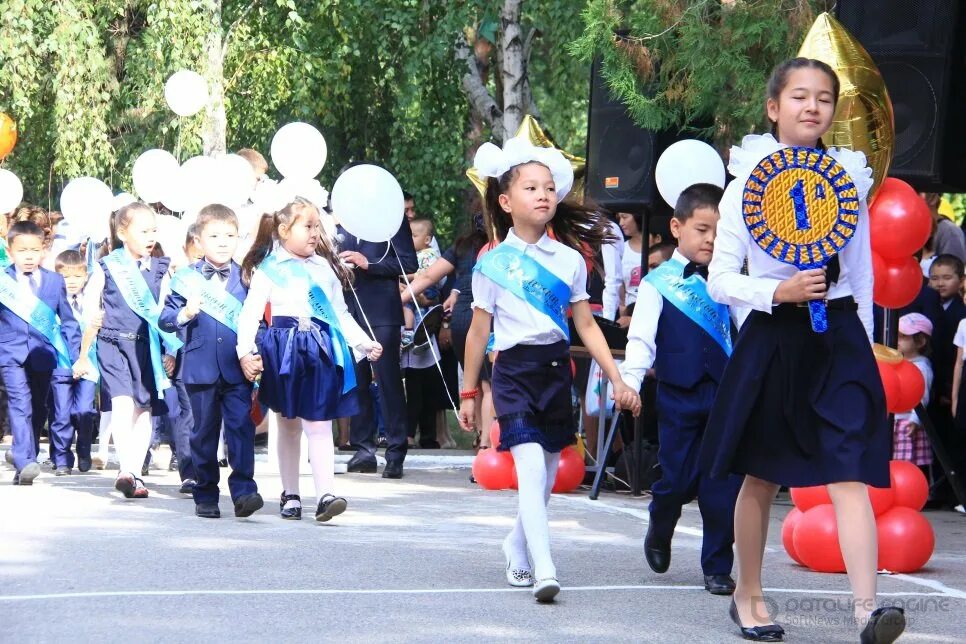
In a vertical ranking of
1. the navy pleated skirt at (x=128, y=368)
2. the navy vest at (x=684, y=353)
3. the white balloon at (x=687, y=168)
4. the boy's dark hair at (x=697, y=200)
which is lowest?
the navy pleated skirt at (x=128, y=368)

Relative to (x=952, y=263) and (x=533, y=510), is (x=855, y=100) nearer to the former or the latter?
(x=533, y=510)

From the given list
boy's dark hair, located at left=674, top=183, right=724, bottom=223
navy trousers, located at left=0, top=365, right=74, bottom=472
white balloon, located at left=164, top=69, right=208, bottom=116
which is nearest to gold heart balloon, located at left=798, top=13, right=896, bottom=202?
boy's dark hair, located at left=674, top=183, right=724, bottom=223

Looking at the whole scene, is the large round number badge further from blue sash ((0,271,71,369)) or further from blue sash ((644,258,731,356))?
blue sash ((0,271,71,369))

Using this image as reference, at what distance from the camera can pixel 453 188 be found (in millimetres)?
20469

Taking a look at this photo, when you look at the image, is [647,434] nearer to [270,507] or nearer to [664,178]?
[664,178]

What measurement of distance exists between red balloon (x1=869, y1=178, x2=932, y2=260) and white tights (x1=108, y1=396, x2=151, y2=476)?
4643mm

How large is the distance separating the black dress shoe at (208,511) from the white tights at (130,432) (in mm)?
1082

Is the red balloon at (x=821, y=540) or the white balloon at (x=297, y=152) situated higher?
the white balloon at (x=297, y=152)

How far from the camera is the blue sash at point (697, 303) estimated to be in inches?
269

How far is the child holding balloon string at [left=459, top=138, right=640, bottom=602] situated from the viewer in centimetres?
650

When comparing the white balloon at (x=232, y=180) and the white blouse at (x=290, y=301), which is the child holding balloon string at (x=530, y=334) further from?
the white balloon at (x=232, y=180)

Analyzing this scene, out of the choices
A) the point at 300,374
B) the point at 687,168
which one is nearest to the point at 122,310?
the point at 300,374

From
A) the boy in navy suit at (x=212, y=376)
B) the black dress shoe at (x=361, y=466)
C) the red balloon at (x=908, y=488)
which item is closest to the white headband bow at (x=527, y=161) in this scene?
the red balloon at (x=908, y=488)

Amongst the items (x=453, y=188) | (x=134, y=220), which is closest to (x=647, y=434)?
(x=134, y=220)
